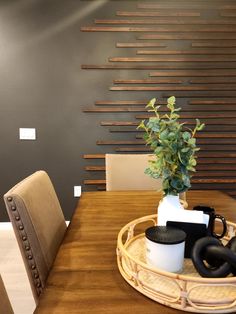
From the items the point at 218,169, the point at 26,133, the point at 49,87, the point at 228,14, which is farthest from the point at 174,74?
the point at 26,133

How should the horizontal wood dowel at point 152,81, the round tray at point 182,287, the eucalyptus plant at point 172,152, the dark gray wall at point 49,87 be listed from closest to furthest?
the round tray at point 182,287 < the eucalyptus plant at point 172,152 < the dark gray wall at point 49,87 < the horizontal wood dowel at point 152,81

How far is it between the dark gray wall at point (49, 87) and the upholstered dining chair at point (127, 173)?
1.02m

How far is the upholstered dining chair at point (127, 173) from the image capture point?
2027 millimetres

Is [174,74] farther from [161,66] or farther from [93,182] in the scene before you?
[93,182]


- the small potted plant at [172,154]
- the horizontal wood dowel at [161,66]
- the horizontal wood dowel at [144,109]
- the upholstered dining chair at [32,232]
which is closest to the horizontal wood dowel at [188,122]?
the horizontal wood dowel at [144,109]

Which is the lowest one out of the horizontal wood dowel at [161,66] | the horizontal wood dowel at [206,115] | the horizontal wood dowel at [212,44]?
the horizontal wood dowel at [206,115]

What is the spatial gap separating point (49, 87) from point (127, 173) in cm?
142

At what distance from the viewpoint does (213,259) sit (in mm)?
695

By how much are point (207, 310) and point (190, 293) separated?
5 cm

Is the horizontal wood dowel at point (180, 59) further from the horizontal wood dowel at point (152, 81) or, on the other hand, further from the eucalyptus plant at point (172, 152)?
the eucalyptus plant at point (172, 152)

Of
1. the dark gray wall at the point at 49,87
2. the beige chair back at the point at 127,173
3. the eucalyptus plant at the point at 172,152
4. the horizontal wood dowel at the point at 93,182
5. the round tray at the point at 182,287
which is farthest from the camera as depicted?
the horizontal wood dowel at the point at 93,182

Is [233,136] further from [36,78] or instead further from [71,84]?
[36,78]

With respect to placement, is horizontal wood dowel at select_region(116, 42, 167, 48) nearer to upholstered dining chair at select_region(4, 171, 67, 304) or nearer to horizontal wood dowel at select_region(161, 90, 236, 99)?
horizontal wood dowel at select_region(161, 90, 236, 99)

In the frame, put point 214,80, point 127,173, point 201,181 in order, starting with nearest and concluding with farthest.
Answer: point 127,173 → point 214,80 → point 201,181
